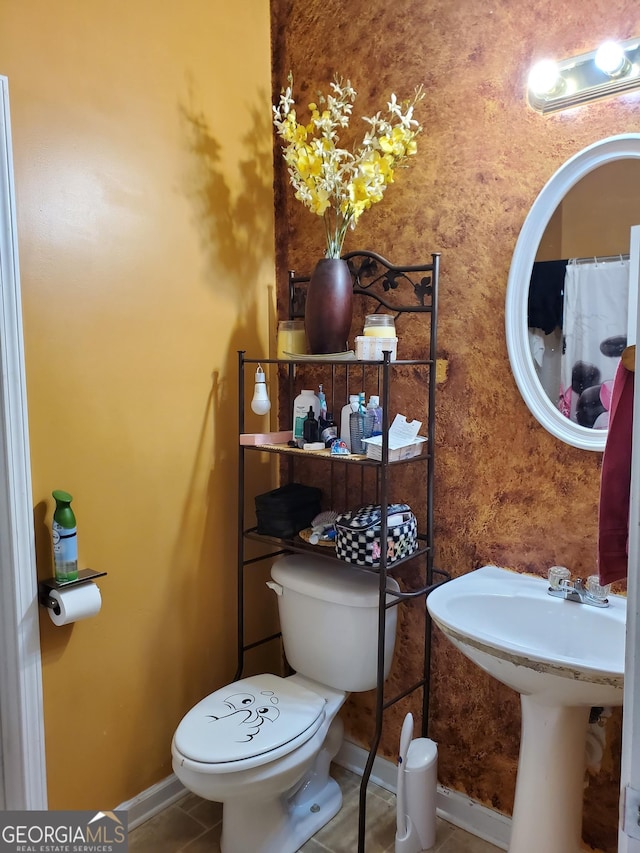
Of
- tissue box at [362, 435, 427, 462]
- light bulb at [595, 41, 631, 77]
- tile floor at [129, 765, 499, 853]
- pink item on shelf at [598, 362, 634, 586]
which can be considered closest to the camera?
pink item on shelf at [598, 362, 634, 586]

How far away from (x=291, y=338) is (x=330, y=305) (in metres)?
0.22

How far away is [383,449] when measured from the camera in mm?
1682

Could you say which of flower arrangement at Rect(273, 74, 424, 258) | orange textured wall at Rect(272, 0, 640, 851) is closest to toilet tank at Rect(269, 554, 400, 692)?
orange textured wall at Rect(272, 0, 640, 851)

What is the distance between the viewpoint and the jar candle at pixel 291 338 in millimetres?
2039

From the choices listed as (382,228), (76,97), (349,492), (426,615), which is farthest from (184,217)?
(426,615)

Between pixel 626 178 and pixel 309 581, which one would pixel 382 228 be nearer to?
pixel 626 178

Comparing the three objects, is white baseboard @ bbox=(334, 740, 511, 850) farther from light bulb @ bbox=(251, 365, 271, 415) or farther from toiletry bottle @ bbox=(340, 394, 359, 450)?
light bulb @ bbox=(251, 365, 271, 415)

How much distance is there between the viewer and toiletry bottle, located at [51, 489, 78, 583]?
1624 mm

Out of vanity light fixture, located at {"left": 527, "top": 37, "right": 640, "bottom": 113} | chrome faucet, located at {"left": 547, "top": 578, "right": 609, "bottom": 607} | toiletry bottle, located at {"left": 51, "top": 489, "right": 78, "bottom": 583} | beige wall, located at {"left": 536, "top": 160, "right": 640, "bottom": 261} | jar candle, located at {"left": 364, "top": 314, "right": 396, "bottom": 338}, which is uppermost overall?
vanity light fixture, located at {"left": 527, "top": 37, "right": 640, "bottom": 113}

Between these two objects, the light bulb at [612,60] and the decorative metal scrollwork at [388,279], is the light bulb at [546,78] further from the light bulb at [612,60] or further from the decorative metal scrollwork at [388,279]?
the decorative metal scrollwork at [388,279]

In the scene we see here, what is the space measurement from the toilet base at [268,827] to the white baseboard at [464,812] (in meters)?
0.27

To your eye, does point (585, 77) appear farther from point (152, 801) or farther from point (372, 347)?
point (152, 801)

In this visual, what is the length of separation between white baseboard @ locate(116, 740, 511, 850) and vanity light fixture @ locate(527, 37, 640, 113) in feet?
6.45

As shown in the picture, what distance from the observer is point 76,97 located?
166 centimetres
